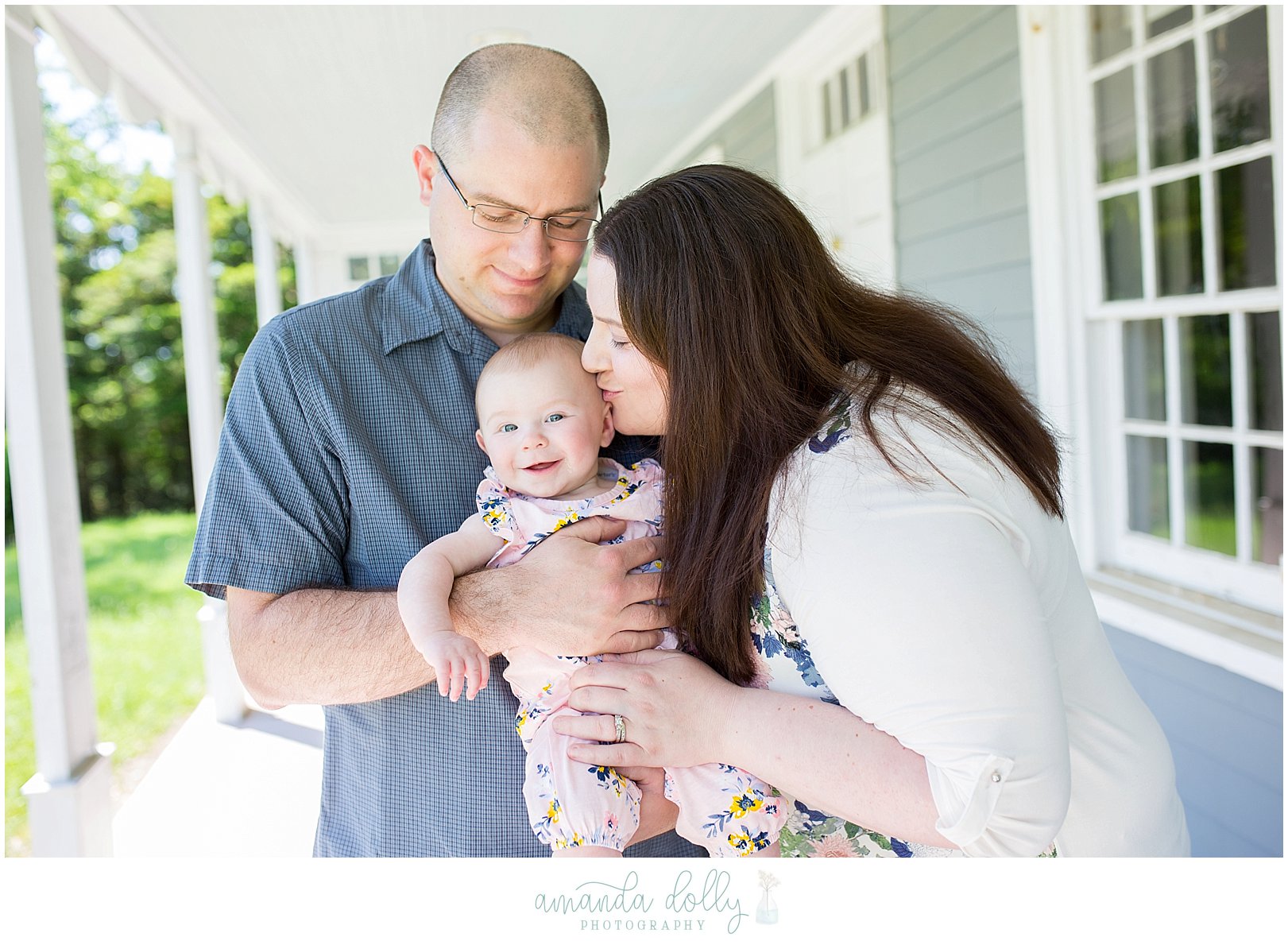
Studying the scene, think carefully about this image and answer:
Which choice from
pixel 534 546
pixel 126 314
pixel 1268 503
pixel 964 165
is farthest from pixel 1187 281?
pixel 126 314

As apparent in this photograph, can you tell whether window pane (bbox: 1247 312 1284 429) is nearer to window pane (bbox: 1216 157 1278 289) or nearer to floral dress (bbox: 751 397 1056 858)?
window pane (bbox: 1216 157 1278 289)

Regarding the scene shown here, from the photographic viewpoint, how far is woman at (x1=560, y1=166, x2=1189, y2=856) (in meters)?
1.01

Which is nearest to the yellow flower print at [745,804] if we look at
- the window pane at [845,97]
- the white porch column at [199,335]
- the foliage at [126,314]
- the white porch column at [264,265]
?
the window pane at [845,97]

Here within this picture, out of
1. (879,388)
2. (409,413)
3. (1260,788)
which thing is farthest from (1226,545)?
(409,413)

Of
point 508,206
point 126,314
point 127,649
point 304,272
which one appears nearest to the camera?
point 508,206

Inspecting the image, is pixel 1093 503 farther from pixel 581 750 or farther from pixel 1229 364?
pixel 581 750

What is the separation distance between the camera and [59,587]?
2809 mm

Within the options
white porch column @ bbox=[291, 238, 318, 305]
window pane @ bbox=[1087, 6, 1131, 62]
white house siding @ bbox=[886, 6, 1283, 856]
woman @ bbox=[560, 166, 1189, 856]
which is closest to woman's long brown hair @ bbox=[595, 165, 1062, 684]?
woman @ bbox=[560, 166, 1189, 856]

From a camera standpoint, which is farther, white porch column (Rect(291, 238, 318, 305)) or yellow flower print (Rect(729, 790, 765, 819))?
white porch column (Rect(291, 238, 318, 305))

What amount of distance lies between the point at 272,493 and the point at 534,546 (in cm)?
41

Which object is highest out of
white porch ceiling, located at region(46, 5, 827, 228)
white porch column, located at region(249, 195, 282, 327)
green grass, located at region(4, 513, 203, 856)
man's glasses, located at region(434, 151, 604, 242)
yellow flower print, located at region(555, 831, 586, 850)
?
white porch ceiling, located at region(46, 5, 827, 228)

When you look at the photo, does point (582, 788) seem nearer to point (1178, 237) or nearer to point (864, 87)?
point (1178, 237)

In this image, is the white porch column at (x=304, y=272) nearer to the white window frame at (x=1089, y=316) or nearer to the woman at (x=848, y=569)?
the white window frame at (x=1089, y=316)

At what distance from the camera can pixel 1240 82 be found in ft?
8.05
